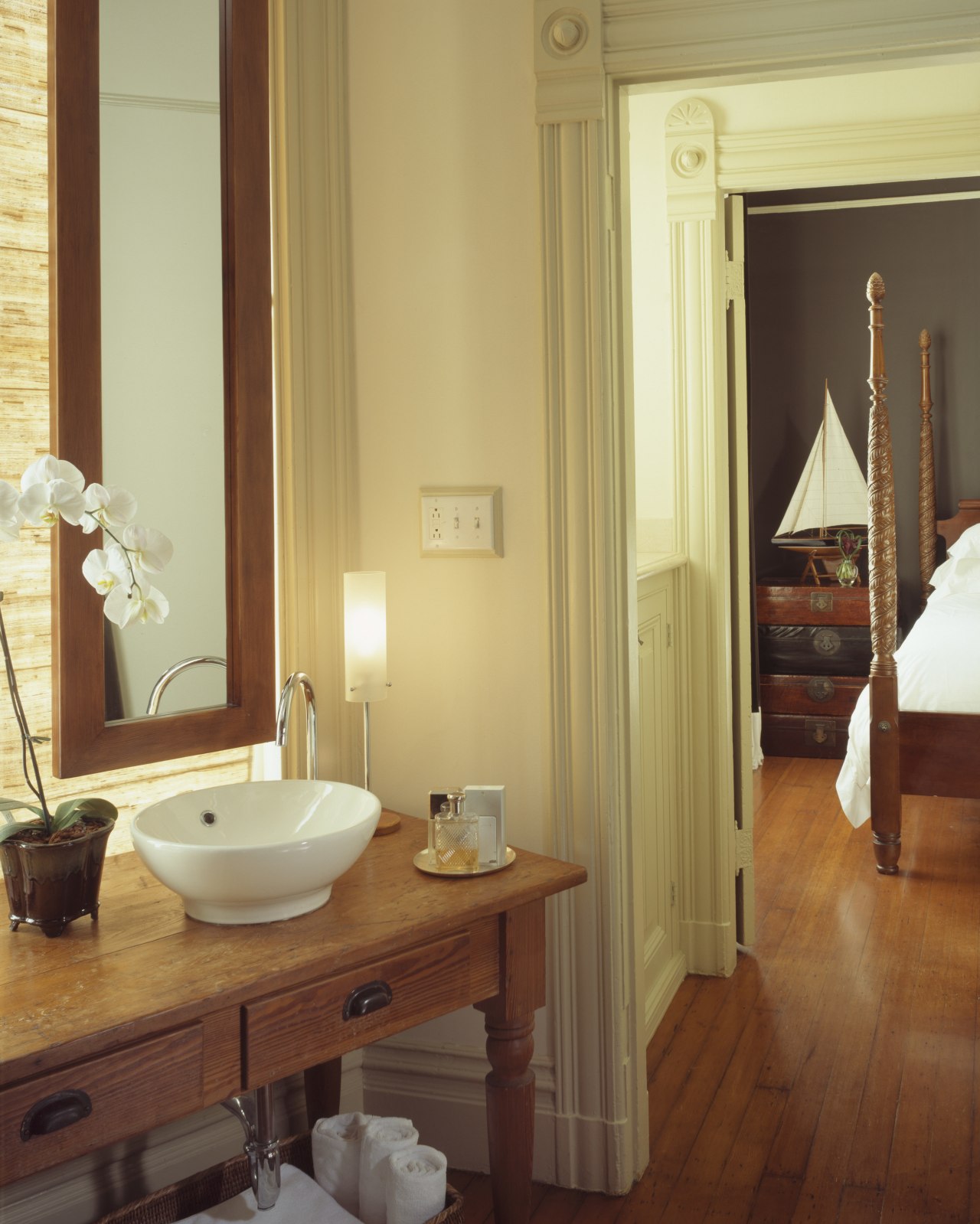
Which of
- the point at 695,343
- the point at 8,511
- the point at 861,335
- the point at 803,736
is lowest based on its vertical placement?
the point at 803,736

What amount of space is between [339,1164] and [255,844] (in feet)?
2.04

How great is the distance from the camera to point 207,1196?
188 centimetres

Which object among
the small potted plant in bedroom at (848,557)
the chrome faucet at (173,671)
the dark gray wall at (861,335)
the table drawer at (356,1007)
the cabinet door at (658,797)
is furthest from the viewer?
the dark gray wall at (861,335)

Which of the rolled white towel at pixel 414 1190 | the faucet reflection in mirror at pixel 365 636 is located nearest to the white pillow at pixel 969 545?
the faucet reflection in mirror at pixel 365 636

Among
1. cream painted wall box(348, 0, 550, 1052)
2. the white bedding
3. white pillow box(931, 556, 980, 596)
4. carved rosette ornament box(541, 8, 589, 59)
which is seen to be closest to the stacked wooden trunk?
white pillow box(931, 556, 980, 596)

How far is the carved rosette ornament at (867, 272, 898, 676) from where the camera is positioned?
13.1 feet

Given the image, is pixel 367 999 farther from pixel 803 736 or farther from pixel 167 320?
pixel 803 736

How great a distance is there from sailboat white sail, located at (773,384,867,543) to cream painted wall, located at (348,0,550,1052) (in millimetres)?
4000

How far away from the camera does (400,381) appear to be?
2.28 m

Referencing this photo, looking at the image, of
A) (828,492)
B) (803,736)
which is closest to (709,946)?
(803,736)

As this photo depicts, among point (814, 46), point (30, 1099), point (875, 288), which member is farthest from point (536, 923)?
point (875, 288)

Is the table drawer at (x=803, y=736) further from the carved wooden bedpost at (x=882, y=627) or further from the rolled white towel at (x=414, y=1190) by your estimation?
the rolled white towel at (x=414, y=1190)

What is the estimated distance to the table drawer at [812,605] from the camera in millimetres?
5562

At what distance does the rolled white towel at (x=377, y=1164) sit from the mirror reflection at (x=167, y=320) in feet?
2.59
